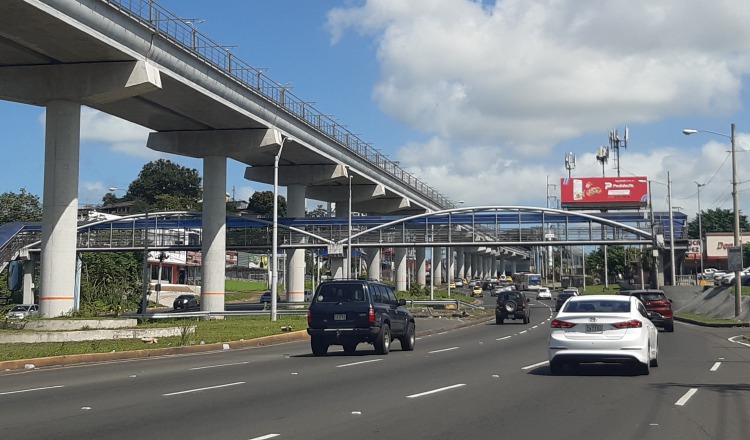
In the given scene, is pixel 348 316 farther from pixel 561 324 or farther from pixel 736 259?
pixel 736 259

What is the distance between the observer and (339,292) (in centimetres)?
2400

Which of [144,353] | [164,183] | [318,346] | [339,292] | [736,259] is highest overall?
[164,183]

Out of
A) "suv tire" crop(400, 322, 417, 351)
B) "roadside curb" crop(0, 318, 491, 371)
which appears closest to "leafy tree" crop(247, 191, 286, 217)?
"roadside curb" crop(0, 318, 491, 371)

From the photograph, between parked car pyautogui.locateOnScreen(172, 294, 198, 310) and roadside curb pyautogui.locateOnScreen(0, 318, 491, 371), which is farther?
parked car pyautogui.locateOnScreen(172, 294, 198, 310)

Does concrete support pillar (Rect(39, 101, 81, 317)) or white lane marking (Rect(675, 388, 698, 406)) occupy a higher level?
concrete support pillar (Rect(39, 101, 81, 317))

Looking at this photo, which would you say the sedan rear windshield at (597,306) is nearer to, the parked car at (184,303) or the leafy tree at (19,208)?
the parked car at (184,303)

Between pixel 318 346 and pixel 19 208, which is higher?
pixel 19 208

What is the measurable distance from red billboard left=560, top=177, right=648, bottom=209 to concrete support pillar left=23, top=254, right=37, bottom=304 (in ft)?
220

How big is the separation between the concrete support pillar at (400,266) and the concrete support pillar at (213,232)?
40837 mm

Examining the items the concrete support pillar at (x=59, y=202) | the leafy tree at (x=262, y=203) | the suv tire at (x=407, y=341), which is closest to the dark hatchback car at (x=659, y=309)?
the suv tire at (x=407, y=341)

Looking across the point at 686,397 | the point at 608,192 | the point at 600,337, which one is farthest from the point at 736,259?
the point at 608,192

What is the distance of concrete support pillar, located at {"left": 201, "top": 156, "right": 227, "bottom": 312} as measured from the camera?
184 ft

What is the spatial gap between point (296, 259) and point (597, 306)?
181 feet

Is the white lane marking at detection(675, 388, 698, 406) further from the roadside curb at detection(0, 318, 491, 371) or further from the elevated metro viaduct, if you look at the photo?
the elevated metro viaduct
